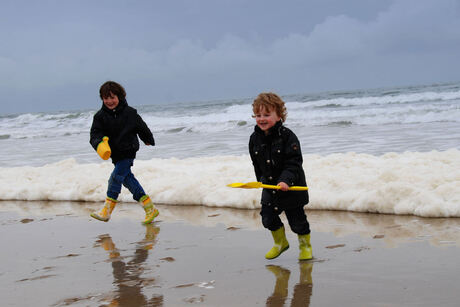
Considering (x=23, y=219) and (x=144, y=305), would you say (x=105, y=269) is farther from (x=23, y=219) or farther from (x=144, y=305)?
(x=23, y=219)

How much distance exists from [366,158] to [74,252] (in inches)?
171

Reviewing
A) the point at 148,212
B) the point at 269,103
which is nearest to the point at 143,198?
the point at 148,212

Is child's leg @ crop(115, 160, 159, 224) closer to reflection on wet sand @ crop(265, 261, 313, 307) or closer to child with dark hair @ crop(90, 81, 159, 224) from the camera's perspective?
child with dark hair @ crop(90, 81, 159, 224)

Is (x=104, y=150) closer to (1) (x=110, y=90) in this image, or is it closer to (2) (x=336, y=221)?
(1) (x=110, y=90)

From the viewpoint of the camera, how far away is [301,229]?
3.90 meters

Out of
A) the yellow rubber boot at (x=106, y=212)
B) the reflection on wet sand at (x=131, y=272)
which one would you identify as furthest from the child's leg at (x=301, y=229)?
the yellow rubber boot at (x=106, y=212)

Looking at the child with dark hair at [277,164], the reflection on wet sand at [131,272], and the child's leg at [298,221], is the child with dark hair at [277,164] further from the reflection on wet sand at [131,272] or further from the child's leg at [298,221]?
the reflection on wet sand at [131,272]

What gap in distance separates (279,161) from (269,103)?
415 mm

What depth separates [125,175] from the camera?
5.60 meters

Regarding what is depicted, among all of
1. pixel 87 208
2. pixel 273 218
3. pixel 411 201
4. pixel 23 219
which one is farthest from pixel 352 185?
pixel 23 219

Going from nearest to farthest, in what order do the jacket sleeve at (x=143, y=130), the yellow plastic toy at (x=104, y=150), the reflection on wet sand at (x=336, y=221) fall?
the reflection on wet sand at (x=336, y=221)
the yellow plastic toy at (x=104, y=150)
the jacket sleeve at (x=143, y=130)

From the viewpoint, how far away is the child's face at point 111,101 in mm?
5387

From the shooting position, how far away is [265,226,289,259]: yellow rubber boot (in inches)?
152

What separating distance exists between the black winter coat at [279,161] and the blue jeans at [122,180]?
206cm
